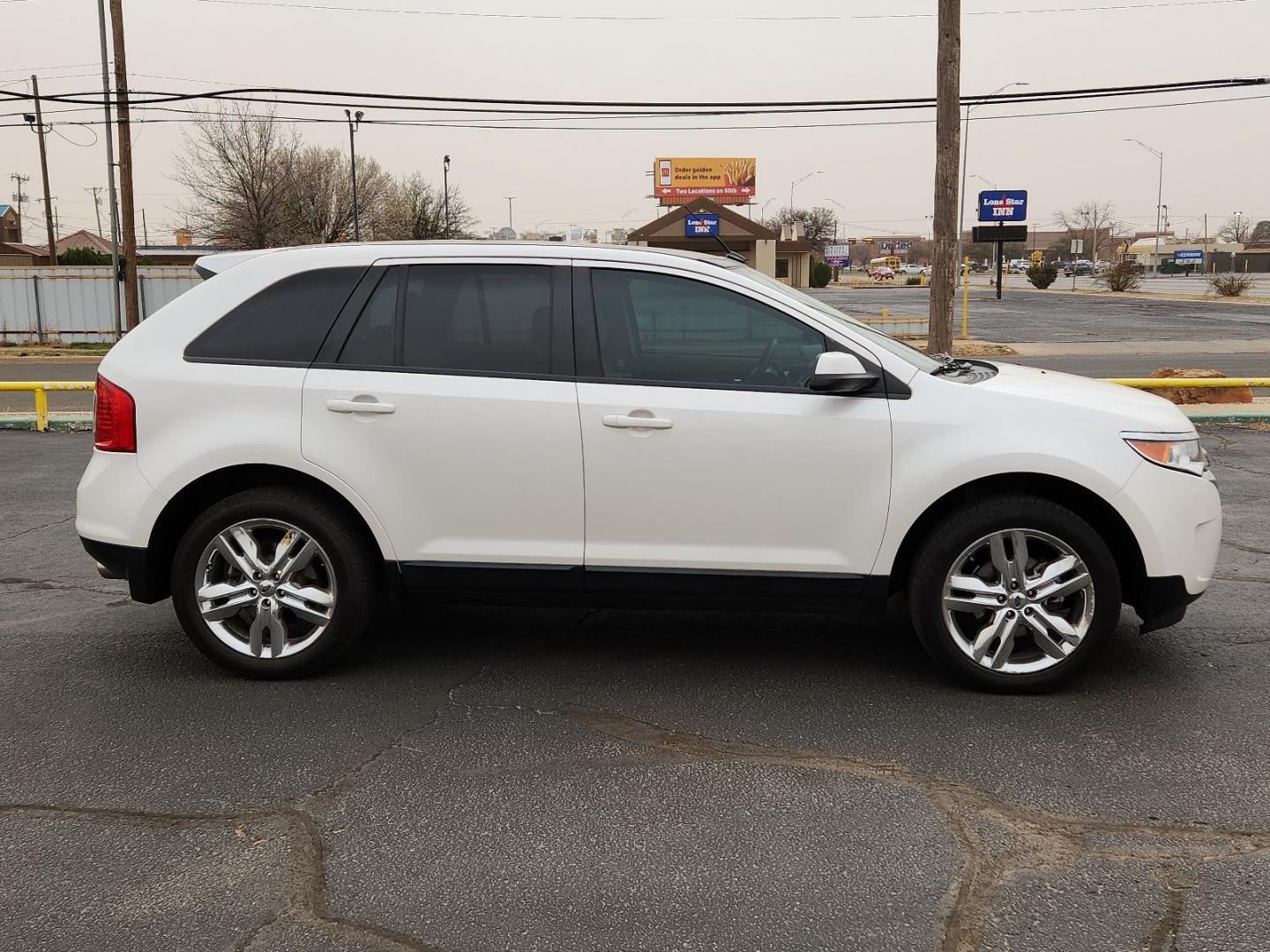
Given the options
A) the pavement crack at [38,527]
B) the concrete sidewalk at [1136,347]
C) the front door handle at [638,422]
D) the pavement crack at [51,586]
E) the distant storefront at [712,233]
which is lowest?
the pavement crack at [51,586]

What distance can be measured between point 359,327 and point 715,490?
65.8 inches

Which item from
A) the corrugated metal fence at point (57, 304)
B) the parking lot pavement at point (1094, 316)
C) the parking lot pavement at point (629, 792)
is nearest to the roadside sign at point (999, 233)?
the parking lot pavement at point (1094, 316)

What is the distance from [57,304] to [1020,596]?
35669mm

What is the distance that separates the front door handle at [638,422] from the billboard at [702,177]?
11027cm

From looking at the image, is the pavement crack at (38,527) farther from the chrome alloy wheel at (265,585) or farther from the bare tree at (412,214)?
the bare tree at (412,214)

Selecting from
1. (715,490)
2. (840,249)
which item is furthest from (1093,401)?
(840,249)

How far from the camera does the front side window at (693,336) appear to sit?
4754mm

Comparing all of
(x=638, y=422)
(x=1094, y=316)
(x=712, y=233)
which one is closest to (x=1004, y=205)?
(x=712, y=233)

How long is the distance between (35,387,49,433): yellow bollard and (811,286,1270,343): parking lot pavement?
28.4m

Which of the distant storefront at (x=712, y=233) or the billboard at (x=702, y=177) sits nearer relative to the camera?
the distant storefront at (x=712, y=233)

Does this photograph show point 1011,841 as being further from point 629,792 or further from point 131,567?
point 131,567

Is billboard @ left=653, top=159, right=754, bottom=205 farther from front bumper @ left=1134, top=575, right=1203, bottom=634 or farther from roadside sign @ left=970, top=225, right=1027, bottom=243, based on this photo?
front bumper @ left=1134, top=575, right=1203, bottom=634

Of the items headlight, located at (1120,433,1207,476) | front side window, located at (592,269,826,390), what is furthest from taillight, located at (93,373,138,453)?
headlight, located at (1120,433,1207,476)

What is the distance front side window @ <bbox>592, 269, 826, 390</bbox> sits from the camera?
187 inches
